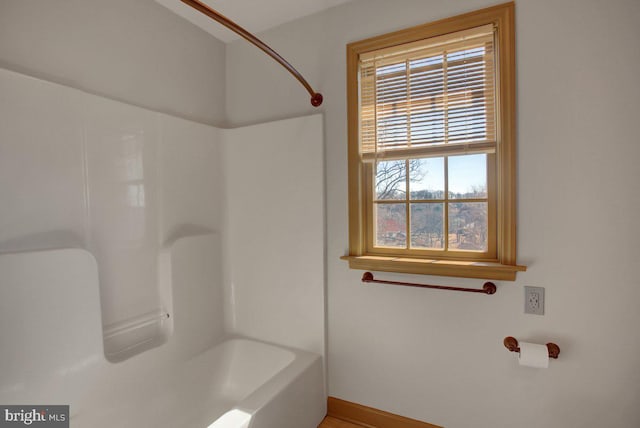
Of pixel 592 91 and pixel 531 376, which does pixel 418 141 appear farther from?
pixel 531 376

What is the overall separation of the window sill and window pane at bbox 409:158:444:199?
1.22ft

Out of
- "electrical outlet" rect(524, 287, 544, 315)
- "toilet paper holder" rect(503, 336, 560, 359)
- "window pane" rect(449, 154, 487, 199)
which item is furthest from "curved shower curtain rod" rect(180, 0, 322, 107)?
"toilet paper holder" rect(503, 336, 560, 359)

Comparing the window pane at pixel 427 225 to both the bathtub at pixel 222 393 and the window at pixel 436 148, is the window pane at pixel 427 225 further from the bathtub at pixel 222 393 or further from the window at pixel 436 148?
the bathtub at pixel 222 393

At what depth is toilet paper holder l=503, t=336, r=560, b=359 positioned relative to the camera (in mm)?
1373

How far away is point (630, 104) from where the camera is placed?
1.29m

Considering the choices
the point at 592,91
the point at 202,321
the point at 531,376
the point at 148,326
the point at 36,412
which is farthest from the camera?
the point at 202,321

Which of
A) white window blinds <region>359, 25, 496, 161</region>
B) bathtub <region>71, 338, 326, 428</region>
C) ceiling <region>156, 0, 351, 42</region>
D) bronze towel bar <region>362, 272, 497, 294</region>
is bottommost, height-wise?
bathtub <region>71, 338, 326, 428</region>

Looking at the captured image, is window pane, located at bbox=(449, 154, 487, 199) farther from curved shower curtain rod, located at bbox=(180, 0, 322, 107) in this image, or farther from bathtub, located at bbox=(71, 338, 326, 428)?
bathtub, located at bbox=(71, 338, 326, 428)

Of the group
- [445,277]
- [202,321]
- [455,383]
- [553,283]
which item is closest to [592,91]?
[553,283]

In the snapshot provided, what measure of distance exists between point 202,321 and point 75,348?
2.51ft

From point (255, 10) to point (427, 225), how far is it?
5.66 feet

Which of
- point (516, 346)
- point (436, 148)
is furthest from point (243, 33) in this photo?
point (516, 346)

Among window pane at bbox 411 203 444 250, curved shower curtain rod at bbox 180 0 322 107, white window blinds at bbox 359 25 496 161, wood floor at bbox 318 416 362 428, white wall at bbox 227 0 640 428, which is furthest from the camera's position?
wood floor at bbox 318 416 362 428

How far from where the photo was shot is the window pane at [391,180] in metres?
1.77
